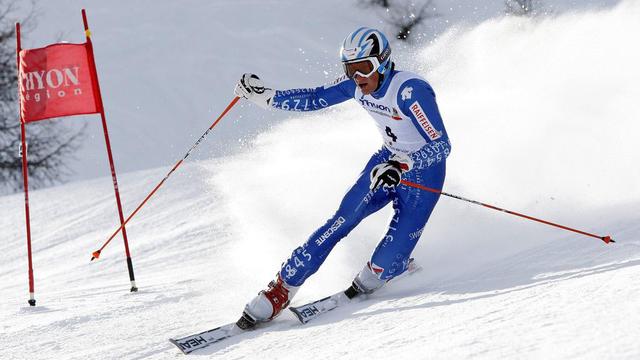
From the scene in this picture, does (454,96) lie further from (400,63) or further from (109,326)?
(400,63)

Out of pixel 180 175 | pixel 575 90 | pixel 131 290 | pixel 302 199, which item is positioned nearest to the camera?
pixel 131 290

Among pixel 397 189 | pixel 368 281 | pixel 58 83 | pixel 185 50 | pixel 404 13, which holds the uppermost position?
pixel 404 13

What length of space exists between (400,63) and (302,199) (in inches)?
479

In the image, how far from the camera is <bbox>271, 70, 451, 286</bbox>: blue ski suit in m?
4.35

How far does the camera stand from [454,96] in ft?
30.9

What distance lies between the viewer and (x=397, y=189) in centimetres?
459

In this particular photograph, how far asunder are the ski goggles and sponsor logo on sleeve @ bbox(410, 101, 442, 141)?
0.99 ft

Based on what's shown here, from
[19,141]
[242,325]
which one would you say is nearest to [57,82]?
[242,325]

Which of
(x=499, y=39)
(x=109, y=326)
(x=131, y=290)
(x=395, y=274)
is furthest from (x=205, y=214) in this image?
(x=499, y=39)

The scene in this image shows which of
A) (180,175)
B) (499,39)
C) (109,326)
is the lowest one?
(109,326)

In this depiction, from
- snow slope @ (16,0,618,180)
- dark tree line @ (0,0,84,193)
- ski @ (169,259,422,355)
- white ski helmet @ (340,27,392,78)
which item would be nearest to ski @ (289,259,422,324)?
ski @ (169,259,422,355)

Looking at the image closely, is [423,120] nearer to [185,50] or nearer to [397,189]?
[397,189]

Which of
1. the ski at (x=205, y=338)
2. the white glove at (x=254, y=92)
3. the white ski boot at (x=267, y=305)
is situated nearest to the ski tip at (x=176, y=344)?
the ski at (x=205, y=338)

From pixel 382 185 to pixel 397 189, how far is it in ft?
1.18
